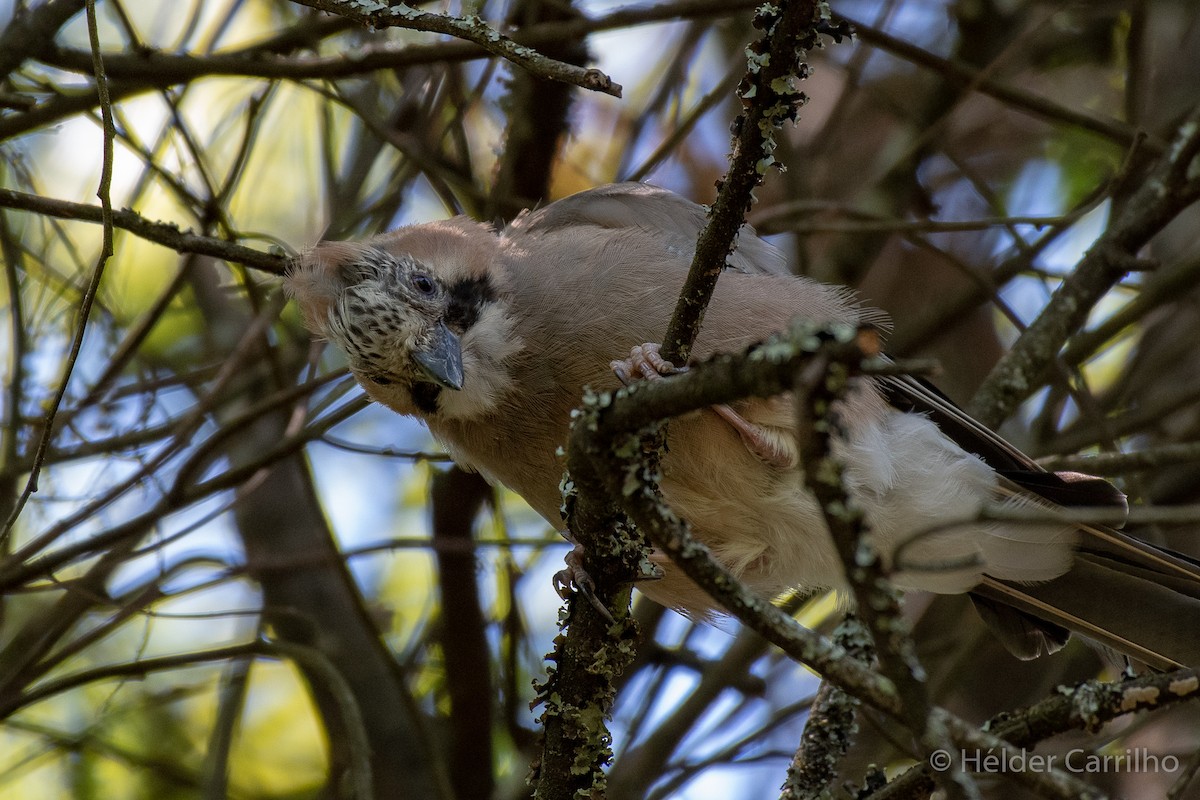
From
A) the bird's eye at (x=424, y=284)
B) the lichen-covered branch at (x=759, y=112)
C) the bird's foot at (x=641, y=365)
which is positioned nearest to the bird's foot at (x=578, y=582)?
the bird's foot at (x=641, y=365)

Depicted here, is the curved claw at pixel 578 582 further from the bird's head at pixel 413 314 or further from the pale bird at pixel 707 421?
the bird's head at pixel 413 314

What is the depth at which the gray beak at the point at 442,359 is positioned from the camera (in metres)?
3.28

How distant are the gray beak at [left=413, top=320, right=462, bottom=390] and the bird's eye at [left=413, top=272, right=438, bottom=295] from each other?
17 centimetres

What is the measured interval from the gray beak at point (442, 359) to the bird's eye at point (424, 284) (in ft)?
0.54

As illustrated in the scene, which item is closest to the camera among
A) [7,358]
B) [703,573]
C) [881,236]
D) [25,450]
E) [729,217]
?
[703,573]

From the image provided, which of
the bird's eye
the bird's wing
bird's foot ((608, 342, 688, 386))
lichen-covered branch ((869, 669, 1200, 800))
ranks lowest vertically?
lichen-covered branch ((869, 669, 1200, 800))

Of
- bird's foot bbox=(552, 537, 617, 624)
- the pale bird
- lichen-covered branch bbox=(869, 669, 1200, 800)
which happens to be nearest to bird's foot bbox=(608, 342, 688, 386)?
bird's foot bbox=(552, 537, 617, 624)

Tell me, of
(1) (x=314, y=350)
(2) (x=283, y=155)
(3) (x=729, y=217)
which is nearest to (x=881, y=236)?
(1) (x=314, y=350)

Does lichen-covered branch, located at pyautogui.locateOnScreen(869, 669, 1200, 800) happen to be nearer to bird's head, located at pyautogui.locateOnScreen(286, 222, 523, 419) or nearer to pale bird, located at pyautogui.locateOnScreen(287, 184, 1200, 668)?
pale bird, located at pyautogui.locateOnScreen(287, 184, 1200, 668)

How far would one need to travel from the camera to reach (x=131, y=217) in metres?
3.22

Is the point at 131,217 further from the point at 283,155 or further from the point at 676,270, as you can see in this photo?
the point at 283,155

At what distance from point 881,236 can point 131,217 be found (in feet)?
9.87

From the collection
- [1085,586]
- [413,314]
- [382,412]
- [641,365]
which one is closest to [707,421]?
[641,365]

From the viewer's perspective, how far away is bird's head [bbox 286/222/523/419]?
3.41m
